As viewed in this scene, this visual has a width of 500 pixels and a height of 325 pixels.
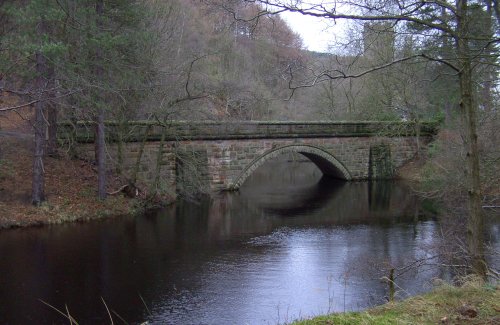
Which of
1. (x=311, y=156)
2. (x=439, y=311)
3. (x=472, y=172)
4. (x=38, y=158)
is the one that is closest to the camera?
(x=439, y=311)

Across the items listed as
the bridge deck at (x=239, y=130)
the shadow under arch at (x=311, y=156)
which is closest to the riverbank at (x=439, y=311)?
the bridge deck at (x=239, y=130)

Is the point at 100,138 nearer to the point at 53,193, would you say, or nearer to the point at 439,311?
the point at 53,193

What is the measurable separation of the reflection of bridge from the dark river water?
2140 mm

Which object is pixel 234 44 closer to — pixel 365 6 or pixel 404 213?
pixel 404 213

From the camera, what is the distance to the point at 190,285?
8.95 metres

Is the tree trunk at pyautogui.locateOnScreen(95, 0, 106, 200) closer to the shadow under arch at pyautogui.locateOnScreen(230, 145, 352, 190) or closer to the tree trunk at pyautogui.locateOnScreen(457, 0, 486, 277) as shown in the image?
the shadow under arch at pyautogui.locateOnScreen(230, 145, 352, 190)

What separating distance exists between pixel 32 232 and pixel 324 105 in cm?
2158

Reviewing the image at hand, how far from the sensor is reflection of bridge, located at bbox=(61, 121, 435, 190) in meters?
17.3

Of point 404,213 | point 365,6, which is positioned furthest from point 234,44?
point 365,6

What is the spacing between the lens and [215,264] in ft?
33.7

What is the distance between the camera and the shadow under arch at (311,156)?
69.6ft

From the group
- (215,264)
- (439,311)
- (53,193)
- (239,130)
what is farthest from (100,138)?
(439,311)

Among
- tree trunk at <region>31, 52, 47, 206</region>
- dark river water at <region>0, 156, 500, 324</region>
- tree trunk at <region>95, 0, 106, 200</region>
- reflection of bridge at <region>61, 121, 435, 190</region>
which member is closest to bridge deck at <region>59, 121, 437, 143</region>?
reflection of bridge at <region>61, 121, 435, 190</region>

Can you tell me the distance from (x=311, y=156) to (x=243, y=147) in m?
4.92
